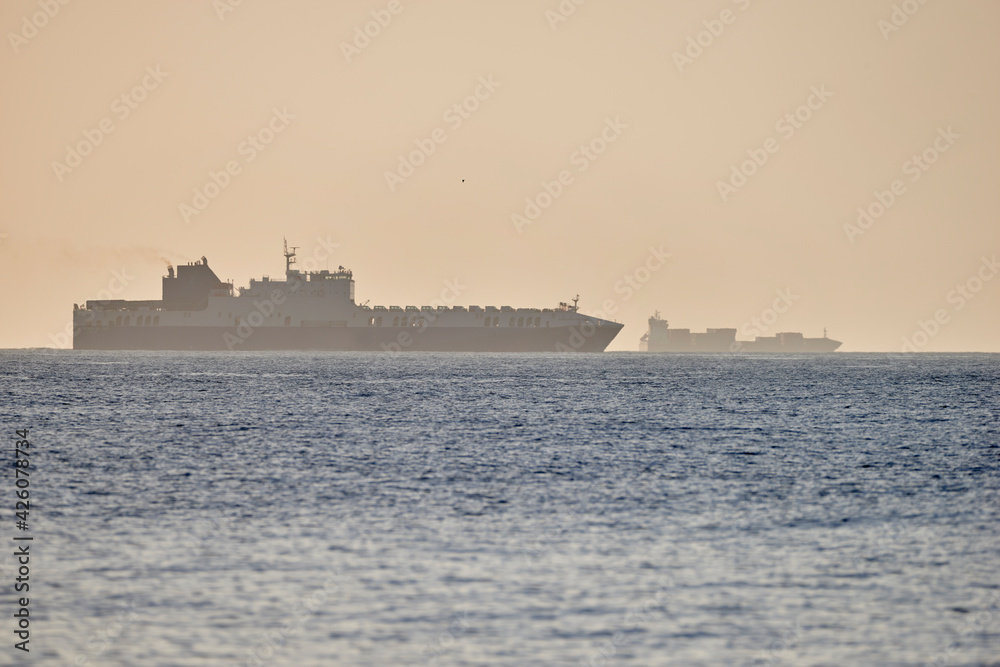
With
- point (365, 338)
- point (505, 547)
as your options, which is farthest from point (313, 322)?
point (505, 547)

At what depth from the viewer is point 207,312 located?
154 metres

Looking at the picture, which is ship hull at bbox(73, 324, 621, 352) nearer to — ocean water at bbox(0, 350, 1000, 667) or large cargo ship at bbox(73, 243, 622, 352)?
large cargo ship at bbox(73, 243, 622, 352)

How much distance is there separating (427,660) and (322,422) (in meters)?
32.8

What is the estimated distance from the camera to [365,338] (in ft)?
508

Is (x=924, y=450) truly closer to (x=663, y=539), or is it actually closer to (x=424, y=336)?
(x=663, y=539)

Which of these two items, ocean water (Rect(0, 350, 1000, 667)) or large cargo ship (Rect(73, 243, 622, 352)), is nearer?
ocean water (Rect(0, 350, 1000, 667))

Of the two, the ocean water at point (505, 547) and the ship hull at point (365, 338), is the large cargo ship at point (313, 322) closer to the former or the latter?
the ship hull at point (365, 338)

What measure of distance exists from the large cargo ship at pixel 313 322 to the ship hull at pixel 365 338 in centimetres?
13

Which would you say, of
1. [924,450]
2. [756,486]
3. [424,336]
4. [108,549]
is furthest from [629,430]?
[424,336]

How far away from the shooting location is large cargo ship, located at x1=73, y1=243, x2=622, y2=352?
150500 mm

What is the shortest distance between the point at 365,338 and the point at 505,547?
455 feet

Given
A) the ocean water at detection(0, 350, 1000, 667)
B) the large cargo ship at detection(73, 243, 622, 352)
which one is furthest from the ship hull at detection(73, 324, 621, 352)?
the ocean water at detection(0, 350, 1000, 667)

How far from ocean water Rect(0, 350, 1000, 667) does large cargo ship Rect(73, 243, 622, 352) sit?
4341 inches

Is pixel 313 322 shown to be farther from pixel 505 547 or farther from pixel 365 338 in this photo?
pixel 505 547
